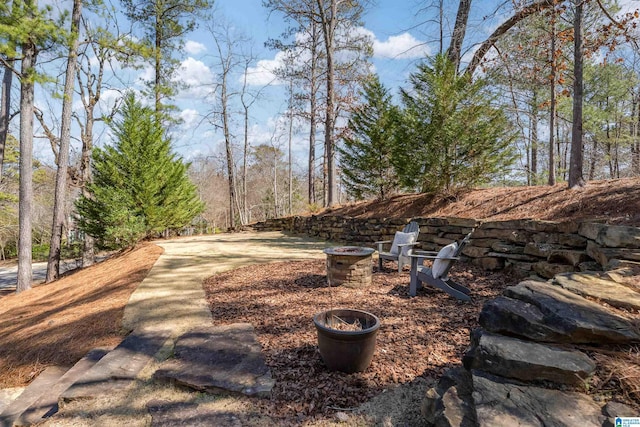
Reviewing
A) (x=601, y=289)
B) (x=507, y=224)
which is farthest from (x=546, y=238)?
(x=601, y=289)

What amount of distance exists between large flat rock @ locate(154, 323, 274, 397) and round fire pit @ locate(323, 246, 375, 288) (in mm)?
1450

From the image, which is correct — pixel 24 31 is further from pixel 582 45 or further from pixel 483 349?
pixel 582 45

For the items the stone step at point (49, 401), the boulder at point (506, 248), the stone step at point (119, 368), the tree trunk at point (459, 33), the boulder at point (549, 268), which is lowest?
the stone step at point (49, 401)

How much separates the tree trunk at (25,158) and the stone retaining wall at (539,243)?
8.89 meters

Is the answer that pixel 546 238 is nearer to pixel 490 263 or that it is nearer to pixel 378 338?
pixel 490 263

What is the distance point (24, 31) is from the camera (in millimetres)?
6355

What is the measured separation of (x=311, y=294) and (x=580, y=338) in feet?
8.49

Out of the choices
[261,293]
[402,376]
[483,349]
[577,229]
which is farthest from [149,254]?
[577,229]

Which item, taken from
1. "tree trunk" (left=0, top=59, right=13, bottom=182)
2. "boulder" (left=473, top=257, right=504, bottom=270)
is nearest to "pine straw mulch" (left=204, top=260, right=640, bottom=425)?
"boulder" (left=473, top=257, right=504, bottom=270)

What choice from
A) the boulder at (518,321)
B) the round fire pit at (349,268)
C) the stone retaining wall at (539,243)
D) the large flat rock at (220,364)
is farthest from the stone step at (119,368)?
the stone retaining wall at (539,243)

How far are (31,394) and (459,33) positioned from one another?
990 cm

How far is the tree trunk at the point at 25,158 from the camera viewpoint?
7031mm

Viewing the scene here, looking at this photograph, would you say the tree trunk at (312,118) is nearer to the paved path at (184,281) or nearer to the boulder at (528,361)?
the paved path at (184,281)

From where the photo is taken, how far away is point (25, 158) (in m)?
7.06
